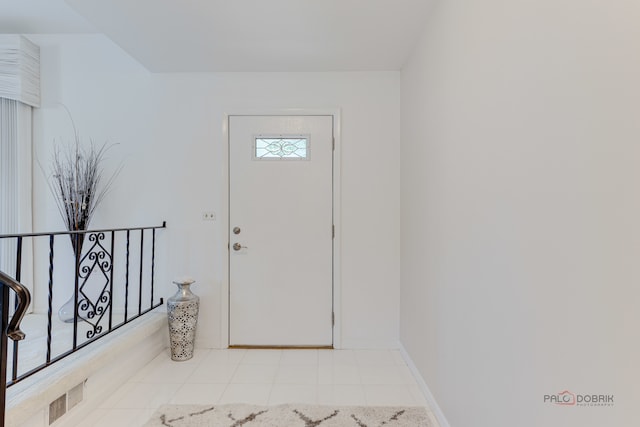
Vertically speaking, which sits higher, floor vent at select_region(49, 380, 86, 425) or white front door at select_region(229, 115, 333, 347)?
white front door at select_region(229, 115, 333, 347)

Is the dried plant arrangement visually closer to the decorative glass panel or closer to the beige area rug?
the decorative glass panel

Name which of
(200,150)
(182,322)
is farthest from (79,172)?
(182,322)

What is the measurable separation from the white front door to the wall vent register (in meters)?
0.02

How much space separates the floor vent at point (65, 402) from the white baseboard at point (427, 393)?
6.64ft

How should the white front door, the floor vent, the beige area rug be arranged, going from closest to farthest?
the floor vent → the beige area rug → the white front door

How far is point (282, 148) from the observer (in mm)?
2752

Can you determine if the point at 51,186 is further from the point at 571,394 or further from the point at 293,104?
the point at 571,394

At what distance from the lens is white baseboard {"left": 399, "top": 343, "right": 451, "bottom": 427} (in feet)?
5.61

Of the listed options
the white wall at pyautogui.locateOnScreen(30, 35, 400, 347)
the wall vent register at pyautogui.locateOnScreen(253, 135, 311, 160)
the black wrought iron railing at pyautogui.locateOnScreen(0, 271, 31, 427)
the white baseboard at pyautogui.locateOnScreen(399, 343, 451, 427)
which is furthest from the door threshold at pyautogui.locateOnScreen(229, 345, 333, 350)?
the black wrought iron railing at pyautogui.locateOnScreen(0, 271, 31, 427)

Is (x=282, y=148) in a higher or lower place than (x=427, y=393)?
higher

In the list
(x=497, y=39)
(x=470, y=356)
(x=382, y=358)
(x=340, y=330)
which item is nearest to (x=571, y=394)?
(x=470, y=356)

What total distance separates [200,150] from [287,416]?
7.01ft

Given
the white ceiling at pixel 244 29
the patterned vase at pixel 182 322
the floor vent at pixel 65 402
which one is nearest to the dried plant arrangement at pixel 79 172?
the white ceiling at pixel 244 29

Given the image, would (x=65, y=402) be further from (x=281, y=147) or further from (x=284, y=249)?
(x=281, y=147)
